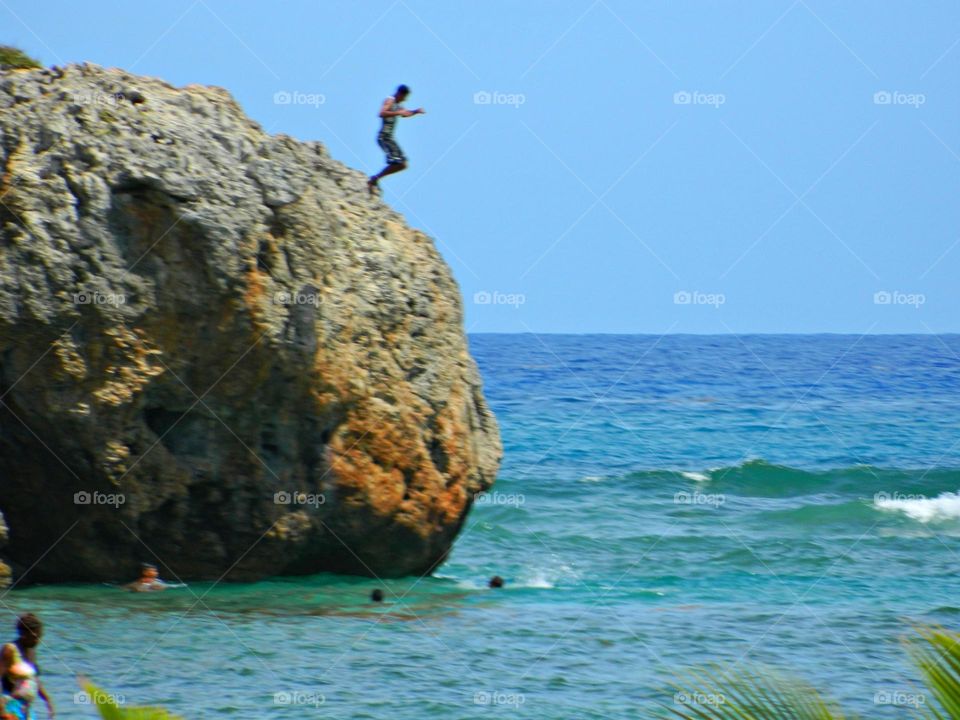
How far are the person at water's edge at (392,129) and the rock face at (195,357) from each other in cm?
89

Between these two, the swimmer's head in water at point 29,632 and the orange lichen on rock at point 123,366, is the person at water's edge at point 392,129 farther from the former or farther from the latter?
the swimmer's head in water at point 29,632

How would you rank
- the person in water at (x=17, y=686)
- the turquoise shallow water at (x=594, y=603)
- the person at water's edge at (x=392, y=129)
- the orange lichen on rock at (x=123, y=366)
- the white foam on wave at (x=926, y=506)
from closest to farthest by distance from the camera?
the person in water at (x=17, y=686)
the turquoise shallow water at (x=594, y=603)
the orange lichen on rock at (x=123, y=366)
the person at water's edge at (x=392, y=129)
the white foam on wave at (x=926, y=506)

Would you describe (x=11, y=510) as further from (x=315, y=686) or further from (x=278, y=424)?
(x=315, y=686)

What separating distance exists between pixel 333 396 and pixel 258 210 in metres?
2.33

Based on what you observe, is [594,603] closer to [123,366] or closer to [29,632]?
[123,366]

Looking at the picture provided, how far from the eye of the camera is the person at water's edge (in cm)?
1614

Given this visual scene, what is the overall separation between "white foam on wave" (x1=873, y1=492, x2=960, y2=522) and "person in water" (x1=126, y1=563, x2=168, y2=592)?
17363mm

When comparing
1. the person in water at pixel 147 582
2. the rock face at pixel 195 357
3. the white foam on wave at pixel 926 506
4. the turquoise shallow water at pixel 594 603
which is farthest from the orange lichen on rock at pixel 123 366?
the white foam on wave at pixel 926 506

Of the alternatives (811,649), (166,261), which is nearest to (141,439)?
(166,261)

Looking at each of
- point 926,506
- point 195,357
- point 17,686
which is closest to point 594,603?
point 195,357

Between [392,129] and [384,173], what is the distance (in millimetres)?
780

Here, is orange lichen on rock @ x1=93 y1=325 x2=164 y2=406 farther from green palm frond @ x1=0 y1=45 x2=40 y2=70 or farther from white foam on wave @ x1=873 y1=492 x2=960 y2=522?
white foam on wave @ x1=873 y1=492 x2=960 y2=522

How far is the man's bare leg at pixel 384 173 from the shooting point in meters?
16.8

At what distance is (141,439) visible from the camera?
47.4 feet
